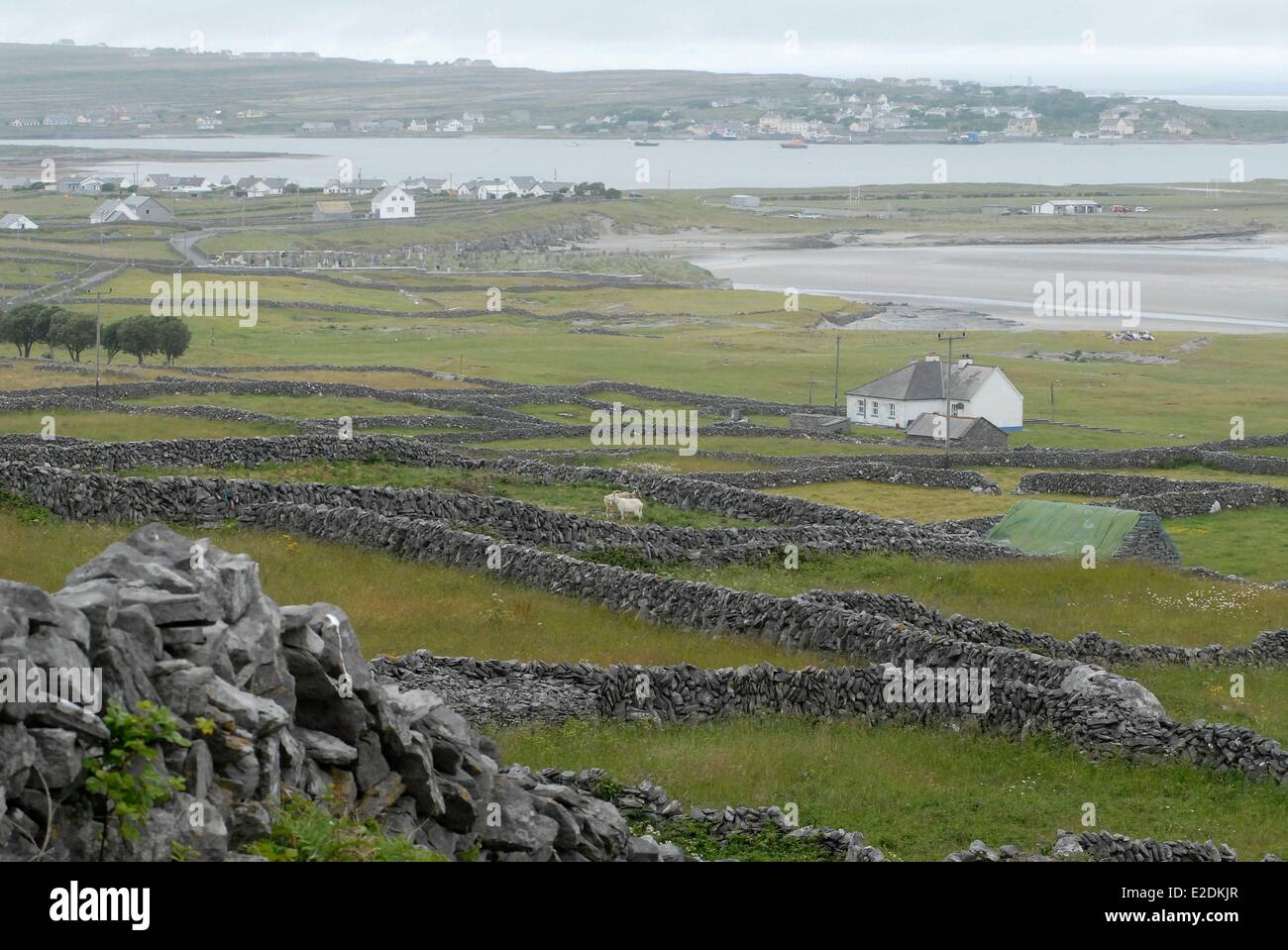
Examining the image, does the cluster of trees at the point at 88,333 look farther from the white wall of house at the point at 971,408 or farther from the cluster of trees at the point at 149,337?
the white wall of house at the point at 971,408

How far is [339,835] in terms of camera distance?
40.6ft

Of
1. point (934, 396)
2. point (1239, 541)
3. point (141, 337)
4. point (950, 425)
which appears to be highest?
point (141, 337)

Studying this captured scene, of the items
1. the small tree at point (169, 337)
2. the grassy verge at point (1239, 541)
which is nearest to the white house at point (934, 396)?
the grassy verge at point (1239, 541)

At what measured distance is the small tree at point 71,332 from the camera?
93.1 m

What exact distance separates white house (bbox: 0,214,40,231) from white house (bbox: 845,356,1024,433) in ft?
400

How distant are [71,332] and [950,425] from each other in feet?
160

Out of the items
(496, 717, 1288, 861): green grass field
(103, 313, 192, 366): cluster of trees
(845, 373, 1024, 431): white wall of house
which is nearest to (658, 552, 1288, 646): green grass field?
(496, 717, 1288, 861): green grass field

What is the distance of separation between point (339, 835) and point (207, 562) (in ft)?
9.70

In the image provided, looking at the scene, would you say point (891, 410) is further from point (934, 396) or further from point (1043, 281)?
point (1043, 281)

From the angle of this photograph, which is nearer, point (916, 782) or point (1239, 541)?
point (916, 782)

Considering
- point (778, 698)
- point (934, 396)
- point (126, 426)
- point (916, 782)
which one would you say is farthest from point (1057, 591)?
point (934, 396)

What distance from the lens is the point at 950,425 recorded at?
7938 centimetres

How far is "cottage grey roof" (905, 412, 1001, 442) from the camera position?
254 ft
